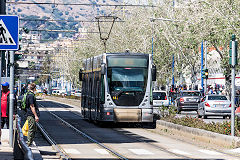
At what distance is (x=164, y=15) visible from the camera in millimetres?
62531

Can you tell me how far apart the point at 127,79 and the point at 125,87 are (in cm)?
39

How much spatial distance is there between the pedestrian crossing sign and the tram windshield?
47.3ft

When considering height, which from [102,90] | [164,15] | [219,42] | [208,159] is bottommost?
[208,159]

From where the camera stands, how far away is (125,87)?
96.9ft

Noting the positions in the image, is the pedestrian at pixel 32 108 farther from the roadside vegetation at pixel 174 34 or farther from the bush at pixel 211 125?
the roadside vegetation at pixel 174 34

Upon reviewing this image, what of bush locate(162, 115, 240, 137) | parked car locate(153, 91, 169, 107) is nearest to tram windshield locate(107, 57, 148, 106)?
bush locate(162, 115, 240, 137)

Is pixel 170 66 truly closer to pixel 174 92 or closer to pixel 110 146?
pixel 174 92

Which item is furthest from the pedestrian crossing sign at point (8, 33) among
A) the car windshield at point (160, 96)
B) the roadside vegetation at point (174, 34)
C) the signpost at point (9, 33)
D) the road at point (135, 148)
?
the car windshield at point (160, 96)

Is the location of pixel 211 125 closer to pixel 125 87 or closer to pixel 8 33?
pixel 125 87

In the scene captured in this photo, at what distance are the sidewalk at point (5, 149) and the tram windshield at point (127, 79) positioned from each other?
9.04 meters

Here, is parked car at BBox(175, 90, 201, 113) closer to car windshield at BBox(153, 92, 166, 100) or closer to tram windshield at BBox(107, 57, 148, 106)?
car windshield at BBox(153, 92, 166, 100)

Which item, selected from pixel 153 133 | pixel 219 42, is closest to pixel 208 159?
pixel 153 133

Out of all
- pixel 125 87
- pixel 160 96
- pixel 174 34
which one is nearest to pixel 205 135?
pixel 125 87

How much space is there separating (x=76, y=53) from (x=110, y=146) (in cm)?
8383
